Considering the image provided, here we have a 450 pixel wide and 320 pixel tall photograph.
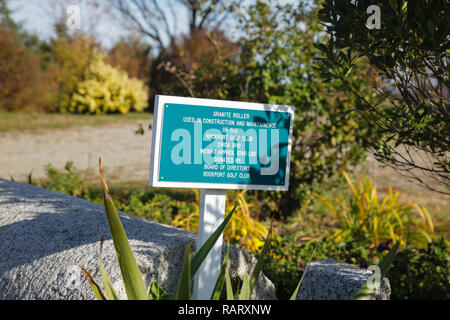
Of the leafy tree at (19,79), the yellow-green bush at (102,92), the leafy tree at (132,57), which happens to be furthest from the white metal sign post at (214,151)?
the leafy tree at (132,57)

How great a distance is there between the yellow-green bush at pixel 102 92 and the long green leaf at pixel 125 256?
14.0 meters

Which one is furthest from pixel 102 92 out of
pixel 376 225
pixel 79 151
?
pixel 376 225

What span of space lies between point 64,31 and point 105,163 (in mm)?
11363

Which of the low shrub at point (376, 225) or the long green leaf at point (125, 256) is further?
the low shrub at point (376, 225)

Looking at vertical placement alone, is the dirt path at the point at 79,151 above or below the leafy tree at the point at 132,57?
below

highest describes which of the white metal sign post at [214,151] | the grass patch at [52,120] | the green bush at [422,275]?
the grass patch at [52,120]

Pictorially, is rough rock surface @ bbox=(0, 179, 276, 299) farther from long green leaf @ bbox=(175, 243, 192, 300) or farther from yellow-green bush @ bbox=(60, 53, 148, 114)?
yellow-green bush @ bbox=(60, 53, 148, 114)

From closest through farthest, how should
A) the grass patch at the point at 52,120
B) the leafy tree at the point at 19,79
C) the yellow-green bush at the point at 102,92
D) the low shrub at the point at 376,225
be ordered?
the low shrub at the point at 376,225
the grass patch at the point at 52,120
the leafy tree at the point at 19,79
the yellow-green bush at the point at 102,92

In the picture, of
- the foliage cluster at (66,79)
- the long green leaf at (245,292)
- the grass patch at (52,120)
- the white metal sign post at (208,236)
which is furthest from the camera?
the foliage cluster at (66,79)

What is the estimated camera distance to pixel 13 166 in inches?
305

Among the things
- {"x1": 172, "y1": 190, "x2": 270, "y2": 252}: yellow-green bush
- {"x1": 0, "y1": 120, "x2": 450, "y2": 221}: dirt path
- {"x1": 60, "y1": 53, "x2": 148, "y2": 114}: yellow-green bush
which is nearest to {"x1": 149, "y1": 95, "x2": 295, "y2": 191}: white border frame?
{"x1": 172, "y1": 190, "x2": 270, "y2": 252}: yellow-green bush

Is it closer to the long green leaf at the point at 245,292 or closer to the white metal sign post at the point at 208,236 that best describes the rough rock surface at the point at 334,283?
the white metal sign post at the point at 208,236

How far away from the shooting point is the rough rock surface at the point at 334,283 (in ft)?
7.33

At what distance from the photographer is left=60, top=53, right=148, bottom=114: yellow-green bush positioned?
48.2 feet
